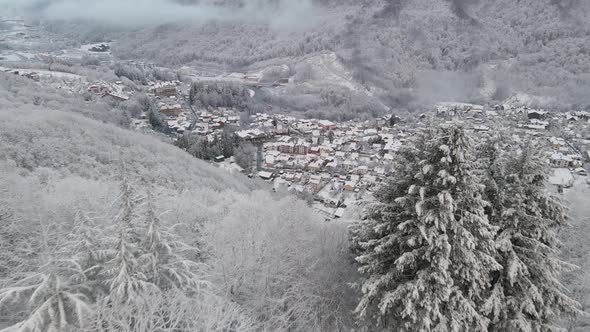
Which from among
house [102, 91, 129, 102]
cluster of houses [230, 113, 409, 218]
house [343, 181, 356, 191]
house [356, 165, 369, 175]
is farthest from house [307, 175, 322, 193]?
house [102, 91, 129, 102]

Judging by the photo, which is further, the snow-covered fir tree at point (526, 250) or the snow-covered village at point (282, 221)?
the snow-covered fir tree at point (526, 250)

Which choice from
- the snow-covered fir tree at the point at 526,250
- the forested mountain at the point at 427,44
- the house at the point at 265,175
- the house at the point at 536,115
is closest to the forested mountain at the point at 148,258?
the snow-covered fir tree at the point at 526,250

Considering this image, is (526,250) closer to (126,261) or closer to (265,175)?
(126,261)

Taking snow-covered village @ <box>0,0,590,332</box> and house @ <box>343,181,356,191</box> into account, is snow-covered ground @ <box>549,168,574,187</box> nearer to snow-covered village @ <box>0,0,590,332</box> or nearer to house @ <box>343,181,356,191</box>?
snow-covered village @ <box>0,0,590,332</box>

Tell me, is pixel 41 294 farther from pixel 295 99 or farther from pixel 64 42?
pixel 64 42

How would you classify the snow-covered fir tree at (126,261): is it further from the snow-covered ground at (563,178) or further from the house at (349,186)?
the snow-covered ground at (563,178)
